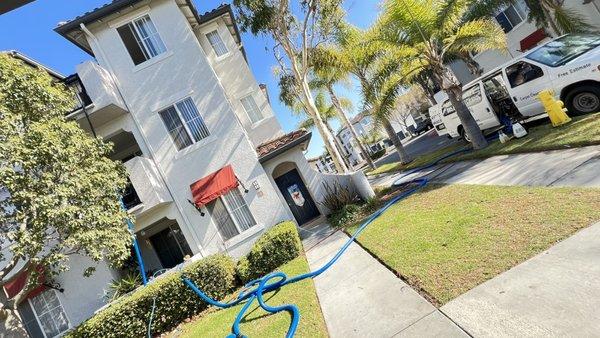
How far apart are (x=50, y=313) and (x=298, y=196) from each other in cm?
1018

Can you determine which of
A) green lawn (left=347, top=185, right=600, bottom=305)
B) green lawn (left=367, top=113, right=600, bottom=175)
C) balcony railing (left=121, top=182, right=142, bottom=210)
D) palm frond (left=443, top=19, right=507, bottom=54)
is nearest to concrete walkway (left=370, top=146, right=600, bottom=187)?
green lawn (left=367, top=113, right=600, bottom=175)

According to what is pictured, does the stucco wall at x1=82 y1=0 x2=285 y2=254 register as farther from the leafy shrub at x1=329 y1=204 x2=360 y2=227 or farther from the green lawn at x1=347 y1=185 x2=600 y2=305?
the green lawn at x1=347 y1=185 x2=600 y2=305

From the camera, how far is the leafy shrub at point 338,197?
1273cm

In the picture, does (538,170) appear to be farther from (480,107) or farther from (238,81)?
(238,81)

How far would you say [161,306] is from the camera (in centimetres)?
934

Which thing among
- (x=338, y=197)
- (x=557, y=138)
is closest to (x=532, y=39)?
(x=557, y=138)

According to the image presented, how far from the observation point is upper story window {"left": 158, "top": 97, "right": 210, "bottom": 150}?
44.1 ft

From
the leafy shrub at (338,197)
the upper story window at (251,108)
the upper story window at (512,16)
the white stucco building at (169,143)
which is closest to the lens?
the white stucco building at (169,143)

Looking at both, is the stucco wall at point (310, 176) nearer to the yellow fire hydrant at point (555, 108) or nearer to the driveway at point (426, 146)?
the yellow fire hydrant at point (555, 108)

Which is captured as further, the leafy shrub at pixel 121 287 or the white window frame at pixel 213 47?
the white window frame at pixel 213 47

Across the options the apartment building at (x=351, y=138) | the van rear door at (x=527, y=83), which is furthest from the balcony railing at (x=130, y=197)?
the apartment building at (x=351, y=138)

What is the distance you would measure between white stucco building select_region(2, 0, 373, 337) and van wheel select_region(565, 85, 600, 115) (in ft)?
20.5

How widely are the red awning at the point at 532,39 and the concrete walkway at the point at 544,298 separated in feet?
75.3

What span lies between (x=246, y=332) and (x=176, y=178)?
331 inches
